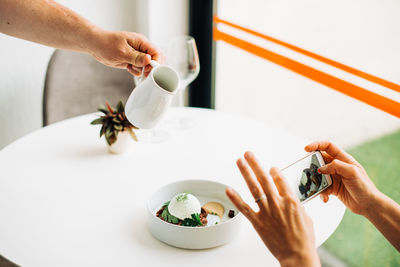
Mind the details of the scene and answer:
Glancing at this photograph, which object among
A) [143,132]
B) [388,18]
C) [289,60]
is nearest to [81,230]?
[143,132]

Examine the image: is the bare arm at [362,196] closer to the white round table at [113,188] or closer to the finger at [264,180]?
the white round table at [113,188]

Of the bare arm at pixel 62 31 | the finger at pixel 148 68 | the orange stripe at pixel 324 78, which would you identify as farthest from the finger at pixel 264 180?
the orange stripe at pixel 324 78

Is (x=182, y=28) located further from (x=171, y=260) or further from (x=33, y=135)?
(x=171, y=260)

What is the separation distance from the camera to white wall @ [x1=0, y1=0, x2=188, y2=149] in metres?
1.88

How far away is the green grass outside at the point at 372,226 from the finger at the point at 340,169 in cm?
128

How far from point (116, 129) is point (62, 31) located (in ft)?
1.12

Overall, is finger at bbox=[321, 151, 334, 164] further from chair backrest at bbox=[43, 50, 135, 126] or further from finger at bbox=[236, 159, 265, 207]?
chair backrest at bbox=[43, 50, 135, 126]

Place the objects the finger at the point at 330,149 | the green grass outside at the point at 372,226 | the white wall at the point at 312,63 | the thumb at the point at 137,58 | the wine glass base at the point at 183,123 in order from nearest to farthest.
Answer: the finger at the point at 330,149 < the thumb at the point at 137,58 < the wine glass base at the point at 183,123 < the white wall at the point at 312,63 < the green grass outside at the point at 372,226

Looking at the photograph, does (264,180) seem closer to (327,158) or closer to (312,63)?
(327,158)

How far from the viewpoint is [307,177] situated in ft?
2.91

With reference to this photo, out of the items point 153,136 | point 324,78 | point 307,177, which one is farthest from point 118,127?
point 324,78

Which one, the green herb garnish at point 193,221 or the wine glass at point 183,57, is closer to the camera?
the green herb garnish at point 193,221

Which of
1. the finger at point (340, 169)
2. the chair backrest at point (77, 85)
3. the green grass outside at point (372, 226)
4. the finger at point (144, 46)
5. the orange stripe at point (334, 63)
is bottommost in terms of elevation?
the green grass outside at point (372, 226)

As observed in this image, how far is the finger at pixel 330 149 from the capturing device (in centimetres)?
95
